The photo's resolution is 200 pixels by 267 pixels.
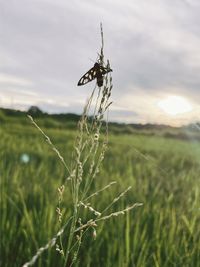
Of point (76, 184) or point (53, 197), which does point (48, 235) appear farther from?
point (76, 184)

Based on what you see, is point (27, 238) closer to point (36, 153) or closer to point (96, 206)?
point (96, 206)

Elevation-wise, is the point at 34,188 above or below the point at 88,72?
below

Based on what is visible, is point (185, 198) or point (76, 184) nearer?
point (76, 184)

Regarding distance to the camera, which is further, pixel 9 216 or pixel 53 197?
pixel 53 197

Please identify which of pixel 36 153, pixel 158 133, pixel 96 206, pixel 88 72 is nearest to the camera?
pixel 88 72

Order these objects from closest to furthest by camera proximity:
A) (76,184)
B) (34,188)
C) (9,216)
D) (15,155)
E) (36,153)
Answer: (76,184) < (9,216) < (34,188) < (15,155) < (36,153)

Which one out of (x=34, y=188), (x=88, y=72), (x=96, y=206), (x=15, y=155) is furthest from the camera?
(x=15, y=155)

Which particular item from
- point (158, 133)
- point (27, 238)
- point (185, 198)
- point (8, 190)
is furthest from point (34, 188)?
point (158, 133)

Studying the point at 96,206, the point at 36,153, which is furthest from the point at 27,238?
the point at 36,153

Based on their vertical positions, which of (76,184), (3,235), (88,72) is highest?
(88,72)
